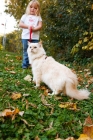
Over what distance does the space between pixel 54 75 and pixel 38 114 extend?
1202 millimetres

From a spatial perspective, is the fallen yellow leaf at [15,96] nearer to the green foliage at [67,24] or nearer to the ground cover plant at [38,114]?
the ground cover plant at [38,114]

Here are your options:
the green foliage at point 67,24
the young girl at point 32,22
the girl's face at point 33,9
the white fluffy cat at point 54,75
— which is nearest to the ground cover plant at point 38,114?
the white fluffy cat at point 54,75

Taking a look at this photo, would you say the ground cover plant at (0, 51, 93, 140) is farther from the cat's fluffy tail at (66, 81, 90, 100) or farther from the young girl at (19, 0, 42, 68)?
the young girl at (19, 0, 42, 68)

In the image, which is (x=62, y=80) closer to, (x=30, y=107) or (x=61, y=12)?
(x=30, y=107)

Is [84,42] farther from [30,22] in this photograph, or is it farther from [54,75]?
[54,75]

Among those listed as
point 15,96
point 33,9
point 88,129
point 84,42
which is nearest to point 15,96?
point 15,96

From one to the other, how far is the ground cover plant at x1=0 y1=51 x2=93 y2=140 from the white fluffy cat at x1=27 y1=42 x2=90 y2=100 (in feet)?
0.40

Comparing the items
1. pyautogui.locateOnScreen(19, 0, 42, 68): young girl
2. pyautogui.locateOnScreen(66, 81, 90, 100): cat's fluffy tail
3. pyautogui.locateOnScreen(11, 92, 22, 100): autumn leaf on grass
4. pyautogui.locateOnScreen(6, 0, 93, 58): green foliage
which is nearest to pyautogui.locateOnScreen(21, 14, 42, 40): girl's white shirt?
pyautogui.locateOnScreen(19, 0, 42, 68): young girl

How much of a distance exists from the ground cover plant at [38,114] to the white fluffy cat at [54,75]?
0.40 ft

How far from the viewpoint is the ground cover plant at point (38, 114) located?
292cm

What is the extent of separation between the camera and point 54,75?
14.7ft

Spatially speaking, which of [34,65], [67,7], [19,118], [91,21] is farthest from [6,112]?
[67,7]

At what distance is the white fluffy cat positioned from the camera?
4.26 metres

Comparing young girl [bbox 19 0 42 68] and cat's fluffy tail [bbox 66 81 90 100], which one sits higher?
young girl [bbox 19 0 42 68]
